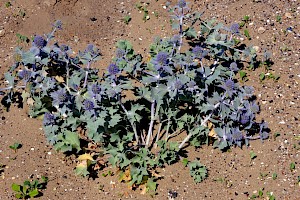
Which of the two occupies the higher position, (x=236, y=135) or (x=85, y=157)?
(x=236, y=135)

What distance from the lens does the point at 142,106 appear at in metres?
4.91

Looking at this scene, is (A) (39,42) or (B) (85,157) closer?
(A) (39,42)

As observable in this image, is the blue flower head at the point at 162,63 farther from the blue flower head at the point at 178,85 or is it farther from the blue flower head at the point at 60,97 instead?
the blue flower head at the point at 60,97

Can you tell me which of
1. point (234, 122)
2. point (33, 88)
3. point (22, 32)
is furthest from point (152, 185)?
point (22, 32)

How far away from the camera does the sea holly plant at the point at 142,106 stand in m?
4.63

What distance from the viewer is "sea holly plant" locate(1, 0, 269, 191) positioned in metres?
4.63

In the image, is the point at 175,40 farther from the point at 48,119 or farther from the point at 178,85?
the point at 48,119

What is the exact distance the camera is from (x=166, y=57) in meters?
4.57

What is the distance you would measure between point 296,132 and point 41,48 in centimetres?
306

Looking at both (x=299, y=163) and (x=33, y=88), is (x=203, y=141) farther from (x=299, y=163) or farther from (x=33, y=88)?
(x=33, y=88)

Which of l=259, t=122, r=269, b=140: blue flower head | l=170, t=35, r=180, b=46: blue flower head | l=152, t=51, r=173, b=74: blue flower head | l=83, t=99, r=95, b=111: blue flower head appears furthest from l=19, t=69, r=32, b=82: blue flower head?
l=259, t=122, r=269, b=140: blue flower head

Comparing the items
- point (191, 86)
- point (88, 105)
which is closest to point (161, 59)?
point (191, 86)

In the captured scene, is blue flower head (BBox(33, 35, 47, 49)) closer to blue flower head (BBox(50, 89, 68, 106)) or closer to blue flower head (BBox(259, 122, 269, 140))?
blue flower head (BBox(50, 89, 68, 106))

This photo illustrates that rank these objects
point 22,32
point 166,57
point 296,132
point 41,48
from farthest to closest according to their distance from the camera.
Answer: point 22,32, point 296,132, point 41,48, point 166,57
